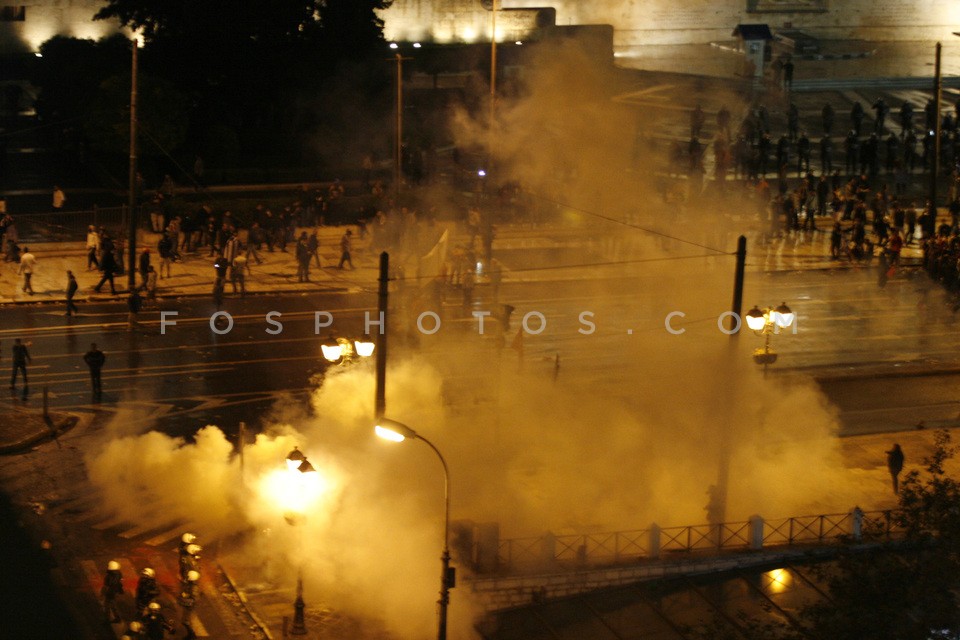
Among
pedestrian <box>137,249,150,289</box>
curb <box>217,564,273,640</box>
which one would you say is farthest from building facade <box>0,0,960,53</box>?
curb <box>217,564,273,640</box>

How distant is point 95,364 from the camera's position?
72.3ft

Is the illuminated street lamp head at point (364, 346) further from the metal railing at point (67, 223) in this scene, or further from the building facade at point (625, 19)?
the building facade at point (625, 19)

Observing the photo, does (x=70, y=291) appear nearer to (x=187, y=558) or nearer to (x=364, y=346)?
(x=187, y=558)

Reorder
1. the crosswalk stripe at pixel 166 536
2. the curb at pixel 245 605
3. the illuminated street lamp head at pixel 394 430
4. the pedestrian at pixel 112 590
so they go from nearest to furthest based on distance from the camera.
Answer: the illuminated street lamp head at pixel 394 430, the pedestrian at pixel 112 590, the curb at pixel 245 605, the crosswalk stripe at pixel 166 536

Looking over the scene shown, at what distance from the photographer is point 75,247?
3225 centimetres

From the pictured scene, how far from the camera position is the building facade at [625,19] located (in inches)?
1965

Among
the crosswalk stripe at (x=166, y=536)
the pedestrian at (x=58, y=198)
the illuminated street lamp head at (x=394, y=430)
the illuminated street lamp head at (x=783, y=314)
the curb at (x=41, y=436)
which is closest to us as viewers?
the illuminated street lamp head at (x=394, y=430)

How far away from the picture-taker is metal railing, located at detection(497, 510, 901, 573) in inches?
664

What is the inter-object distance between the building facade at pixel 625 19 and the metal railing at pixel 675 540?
112ft

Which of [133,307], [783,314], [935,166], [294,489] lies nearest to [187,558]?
[294,489]

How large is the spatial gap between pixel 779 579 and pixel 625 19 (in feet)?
135

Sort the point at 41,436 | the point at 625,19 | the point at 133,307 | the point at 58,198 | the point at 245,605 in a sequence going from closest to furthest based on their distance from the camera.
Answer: the point at 245,605, the point at 41,436, the point at 133,307, the point at 58,198, the point at 625,19

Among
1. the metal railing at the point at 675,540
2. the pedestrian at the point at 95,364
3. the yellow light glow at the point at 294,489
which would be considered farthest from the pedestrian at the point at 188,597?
the pedestrian at the point at 95,364

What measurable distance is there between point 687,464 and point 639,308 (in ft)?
27.0
